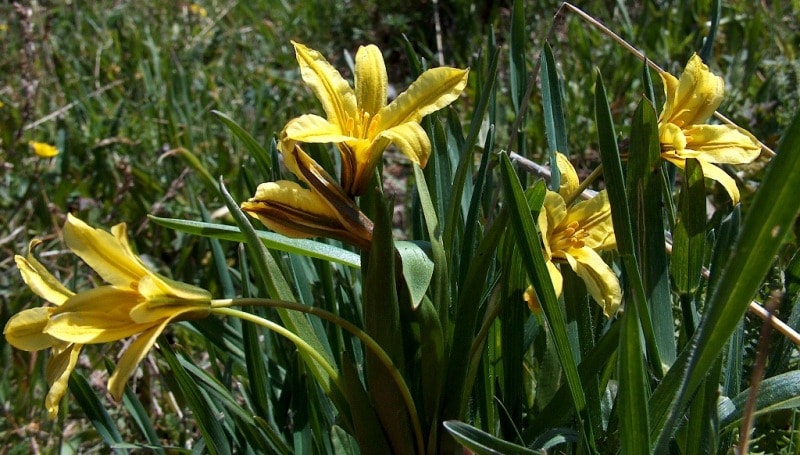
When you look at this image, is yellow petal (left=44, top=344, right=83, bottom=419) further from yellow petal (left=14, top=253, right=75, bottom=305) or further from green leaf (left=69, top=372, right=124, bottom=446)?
green leaf (left=69, top=372, right=124, bottom=446)

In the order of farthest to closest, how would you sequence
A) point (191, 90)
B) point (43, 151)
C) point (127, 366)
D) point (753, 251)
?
point (191, 90), point (43, 151), point (127, 366), point (753, 251)

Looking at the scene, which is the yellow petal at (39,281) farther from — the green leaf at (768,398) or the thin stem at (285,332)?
the green leaf at (768,398)

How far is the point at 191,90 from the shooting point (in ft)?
10.6

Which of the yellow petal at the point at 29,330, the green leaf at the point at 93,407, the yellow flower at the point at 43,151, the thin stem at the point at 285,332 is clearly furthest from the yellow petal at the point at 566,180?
the yellow flower at the point at 43,151

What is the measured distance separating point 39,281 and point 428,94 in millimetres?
493

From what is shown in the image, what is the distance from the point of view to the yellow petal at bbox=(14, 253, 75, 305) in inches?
35.3

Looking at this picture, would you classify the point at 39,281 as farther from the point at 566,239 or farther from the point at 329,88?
the point at 566,239

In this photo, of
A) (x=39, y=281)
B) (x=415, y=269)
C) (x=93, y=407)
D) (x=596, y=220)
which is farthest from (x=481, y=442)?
(x=93, y=407)

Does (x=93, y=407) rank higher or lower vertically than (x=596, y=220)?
lower

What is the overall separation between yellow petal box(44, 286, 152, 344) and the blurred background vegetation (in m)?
0.60

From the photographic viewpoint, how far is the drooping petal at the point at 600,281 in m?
0.90

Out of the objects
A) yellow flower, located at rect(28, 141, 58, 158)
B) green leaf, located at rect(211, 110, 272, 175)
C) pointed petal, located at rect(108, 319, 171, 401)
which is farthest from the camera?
yellow flower, located at rect(28, 141, 58, 158)

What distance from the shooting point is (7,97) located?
130 inches

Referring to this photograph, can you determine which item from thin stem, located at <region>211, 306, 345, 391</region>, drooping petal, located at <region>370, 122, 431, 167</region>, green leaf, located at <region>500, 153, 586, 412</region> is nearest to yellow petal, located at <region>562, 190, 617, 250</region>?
green leaf, located at <region>500, 153, 586, 412</region>
